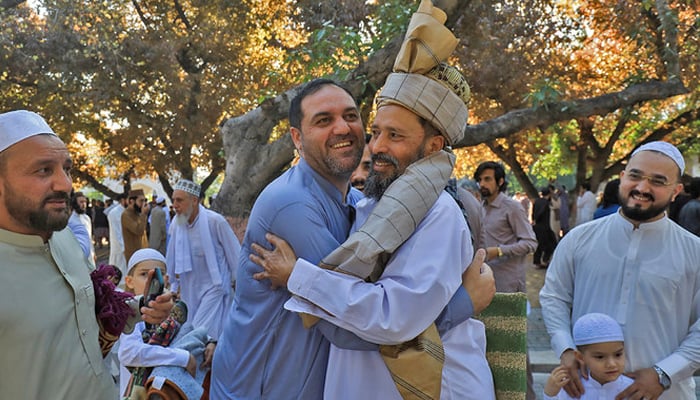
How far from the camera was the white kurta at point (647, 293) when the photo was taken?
330 cm

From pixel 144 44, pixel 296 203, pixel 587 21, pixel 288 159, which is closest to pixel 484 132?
pixel 288 159

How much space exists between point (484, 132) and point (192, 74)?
31.9ft

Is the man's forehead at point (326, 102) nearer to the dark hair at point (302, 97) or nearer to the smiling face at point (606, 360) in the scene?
the dark hair at point (302, 97)

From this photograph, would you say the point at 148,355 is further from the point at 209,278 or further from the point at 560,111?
the point at 560,111

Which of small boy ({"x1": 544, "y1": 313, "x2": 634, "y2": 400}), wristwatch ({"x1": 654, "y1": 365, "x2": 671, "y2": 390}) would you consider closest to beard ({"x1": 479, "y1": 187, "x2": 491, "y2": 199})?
small boy ({"x1": 544, "y1": 313, "x2": 634, "y2": 400})

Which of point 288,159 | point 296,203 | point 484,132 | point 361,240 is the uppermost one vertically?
point 484,132

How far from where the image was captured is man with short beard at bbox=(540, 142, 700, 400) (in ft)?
10.8

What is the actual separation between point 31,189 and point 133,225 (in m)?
8.18

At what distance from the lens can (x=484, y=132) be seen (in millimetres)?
9008

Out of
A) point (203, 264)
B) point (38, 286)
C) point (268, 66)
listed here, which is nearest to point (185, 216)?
point (203, 264)

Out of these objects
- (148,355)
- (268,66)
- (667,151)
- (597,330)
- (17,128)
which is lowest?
(148,355)

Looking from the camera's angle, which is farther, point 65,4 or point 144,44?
point 144,44

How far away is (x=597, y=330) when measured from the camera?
3320 mm

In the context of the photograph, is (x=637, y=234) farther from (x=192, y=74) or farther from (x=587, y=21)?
(x=192, y=74)
